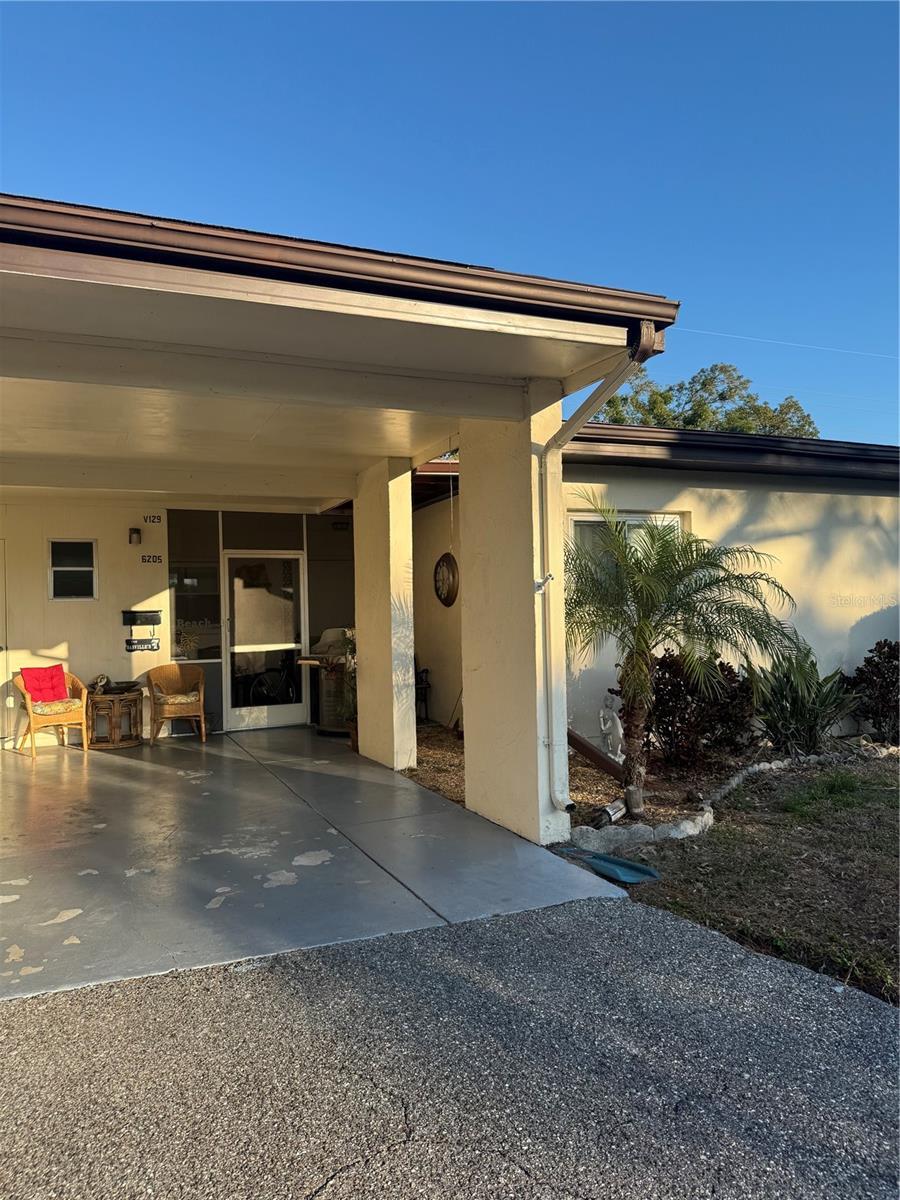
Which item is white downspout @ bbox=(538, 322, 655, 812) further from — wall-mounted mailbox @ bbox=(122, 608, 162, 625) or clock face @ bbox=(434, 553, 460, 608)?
wall-mounted mailbox @ bbox=(122, 608, 162, 625)

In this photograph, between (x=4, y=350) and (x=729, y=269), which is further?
(x=729, y=269)

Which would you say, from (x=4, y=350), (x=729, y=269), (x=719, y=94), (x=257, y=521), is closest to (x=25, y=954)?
(x=4, y=350)

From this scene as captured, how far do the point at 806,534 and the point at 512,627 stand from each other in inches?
208

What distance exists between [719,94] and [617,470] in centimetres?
674

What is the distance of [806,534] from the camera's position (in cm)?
891

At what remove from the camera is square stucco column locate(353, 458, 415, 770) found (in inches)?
292

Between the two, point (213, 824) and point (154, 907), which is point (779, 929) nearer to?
point (154, 907)


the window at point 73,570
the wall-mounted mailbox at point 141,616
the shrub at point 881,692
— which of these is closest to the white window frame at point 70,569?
the window at point 73,570

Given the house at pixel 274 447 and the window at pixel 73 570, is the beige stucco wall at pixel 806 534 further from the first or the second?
the window at pixel 73 570

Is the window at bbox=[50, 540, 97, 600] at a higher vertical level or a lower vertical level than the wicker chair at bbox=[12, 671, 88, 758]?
higher

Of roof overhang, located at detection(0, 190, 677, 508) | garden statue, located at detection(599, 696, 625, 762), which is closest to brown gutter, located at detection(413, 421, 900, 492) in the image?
roof overhang, located at detection(0, 190, 677, 508)

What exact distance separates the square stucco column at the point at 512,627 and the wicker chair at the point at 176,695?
14.8 feet

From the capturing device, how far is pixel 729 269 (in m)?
17.9

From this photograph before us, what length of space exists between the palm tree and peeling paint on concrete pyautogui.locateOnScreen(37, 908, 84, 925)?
3548mm
